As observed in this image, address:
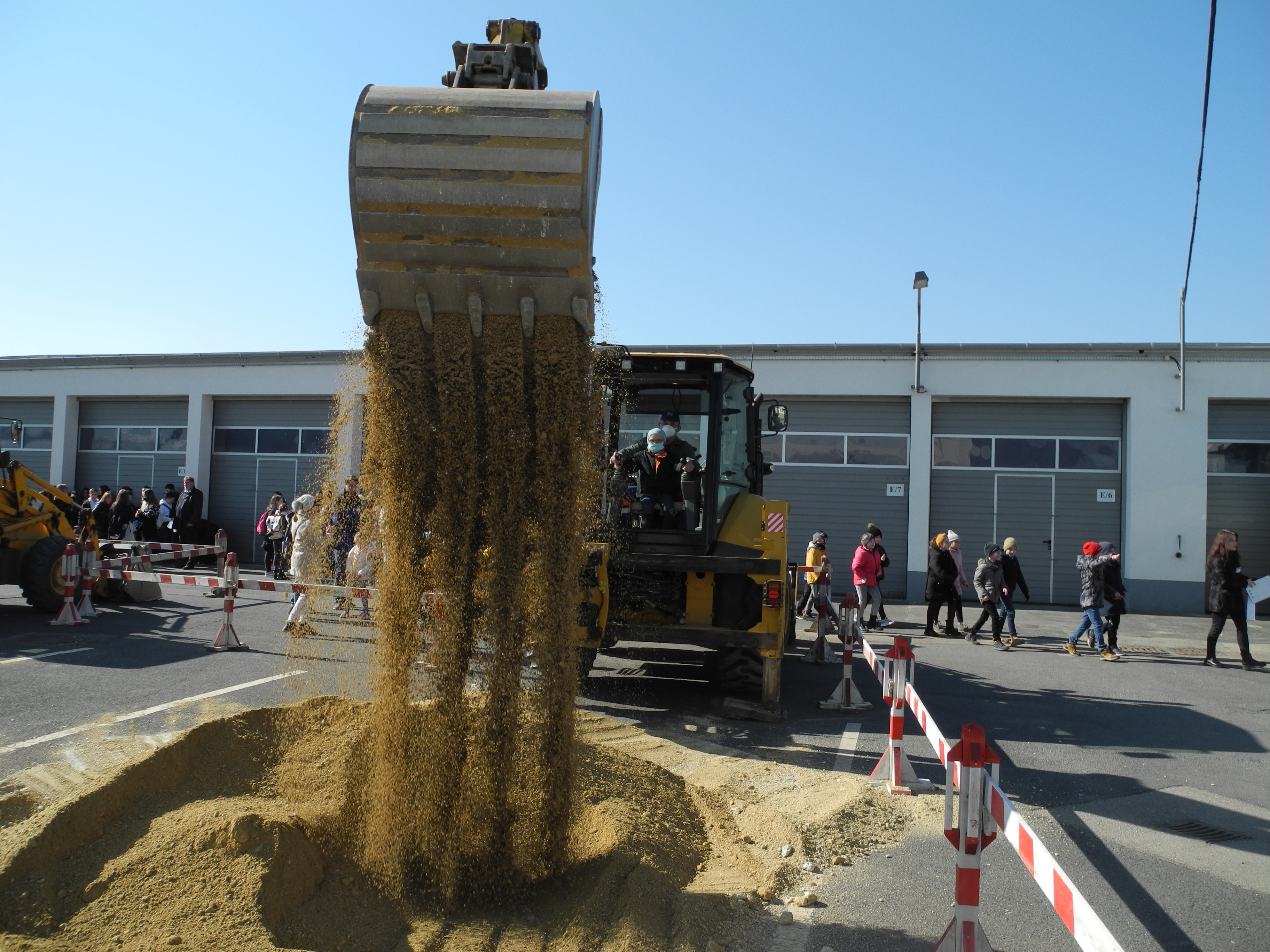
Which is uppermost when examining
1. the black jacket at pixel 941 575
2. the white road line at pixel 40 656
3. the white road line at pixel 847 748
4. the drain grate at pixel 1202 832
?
the black jacket at pixel 941 575

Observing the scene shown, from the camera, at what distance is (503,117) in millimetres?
3785

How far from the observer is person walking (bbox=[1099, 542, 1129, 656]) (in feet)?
37.2

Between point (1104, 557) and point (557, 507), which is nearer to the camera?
point (557, 507)

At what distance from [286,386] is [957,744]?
20891 millimetres

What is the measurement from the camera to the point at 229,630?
9070mm

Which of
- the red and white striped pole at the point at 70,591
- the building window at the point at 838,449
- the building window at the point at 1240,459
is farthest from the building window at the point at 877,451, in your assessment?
the red and white striped pole at the point at 70,591

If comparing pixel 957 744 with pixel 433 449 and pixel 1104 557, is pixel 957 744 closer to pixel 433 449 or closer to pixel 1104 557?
pixel 433 449

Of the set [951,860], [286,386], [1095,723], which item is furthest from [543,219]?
[286,386]

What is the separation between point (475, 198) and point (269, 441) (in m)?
19.9

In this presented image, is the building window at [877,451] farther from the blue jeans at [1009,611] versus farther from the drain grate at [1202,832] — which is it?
the drain grate at [1202,832]

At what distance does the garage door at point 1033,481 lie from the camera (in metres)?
17.2

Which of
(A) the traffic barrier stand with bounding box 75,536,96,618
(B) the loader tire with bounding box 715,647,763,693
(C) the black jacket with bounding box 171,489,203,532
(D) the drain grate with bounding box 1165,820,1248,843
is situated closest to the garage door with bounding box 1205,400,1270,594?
(B) the loader tire with bounding box 715,647,763,693

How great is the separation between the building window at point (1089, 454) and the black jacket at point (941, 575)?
6317mm

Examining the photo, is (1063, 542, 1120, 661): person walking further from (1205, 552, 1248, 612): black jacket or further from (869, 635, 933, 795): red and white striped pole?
(869, 635, 933, 795): red and white striped pole
